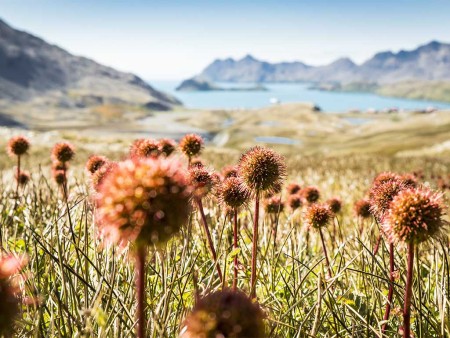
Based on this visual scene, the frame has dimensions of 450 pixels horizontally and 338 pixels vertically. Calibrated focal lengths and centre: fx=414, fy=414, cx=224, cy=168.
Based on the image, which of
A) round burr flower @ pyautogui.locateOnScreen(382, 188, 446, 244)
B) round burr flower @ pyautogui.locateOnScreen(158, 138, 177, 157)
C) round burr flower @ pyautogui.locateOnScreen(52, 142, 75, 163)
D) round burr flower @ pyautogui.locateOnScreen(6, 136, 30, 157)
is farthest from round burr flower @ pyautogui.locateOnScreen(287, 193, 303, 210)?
round burr flower @ pyautogui.locateOnScreen(6, 136, 30, 157)

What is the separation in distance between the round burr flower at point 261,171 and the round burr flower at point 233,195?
0.20m

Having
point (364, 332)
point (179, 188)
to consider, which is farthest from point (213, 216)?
point (179, 188)

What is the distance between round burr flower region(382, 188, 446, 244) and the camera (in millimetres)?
2211

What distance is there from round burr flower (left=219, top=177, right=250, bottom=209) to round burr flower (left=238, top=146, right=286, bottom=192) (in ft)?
0.65

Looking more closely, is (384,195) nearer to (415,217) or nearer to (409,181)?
(415,217)

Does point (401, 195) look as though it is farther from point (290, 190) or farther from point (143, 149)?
point (290, 190)

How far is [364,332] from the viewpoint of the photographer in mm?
2830

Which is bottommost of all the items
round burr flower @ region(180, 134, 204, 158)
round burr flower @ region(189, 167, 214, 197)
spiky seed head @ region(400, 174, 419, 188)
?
spiky seed head @ region(400, 174, 419, 188)

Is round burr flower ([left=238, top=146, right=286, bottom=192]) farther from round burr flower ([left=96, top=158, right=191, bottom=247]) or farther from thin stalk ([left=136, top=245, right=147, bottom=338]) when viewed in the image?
thin stalk ([left=136, top=245, right=147, bottom=338])

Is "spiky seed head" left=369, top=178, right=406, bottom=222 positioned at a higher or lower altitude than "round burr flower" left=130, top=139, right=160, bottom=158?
lower

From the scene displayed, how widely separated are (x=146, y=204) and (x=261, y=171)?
1616mm

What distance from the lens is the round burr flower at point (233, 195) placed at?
344cm

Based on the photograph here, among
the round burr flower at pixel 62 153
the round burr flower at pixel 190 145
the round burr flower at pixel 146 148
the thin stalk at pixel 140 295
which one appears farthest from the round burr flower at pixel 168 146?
the thin stalk at pixel 140 295

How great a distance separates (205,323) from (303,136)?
6856 inches
